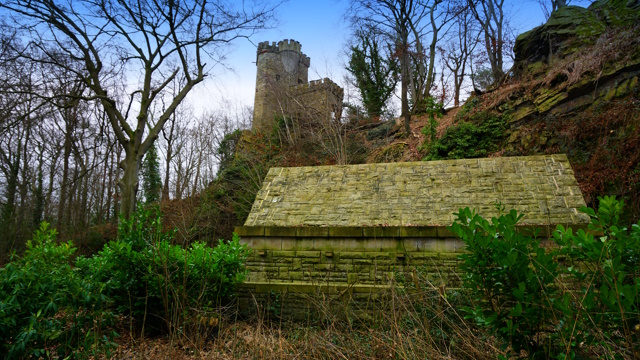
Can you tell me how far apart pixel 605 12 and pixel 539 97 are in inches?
174

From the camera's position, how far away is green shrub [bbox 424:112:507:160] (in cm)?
1559

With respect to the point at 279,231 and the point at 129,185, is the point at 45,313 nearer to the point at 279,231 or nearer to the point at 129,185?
the point at 279,231

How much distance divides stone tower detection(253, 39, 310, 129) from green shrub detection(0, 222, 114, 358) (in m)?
30.2

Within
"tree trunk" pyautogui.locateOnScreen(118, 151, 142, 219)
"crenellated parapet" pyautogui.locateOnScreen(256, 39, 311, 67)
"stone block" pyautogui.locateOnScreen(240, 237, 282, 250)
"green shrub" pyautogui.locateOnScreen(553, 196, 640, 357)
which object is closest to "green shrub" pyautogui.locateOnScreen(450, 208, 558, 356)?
"green shrub" pyautogui.locateOnScreen(553, 196, 640, 357)

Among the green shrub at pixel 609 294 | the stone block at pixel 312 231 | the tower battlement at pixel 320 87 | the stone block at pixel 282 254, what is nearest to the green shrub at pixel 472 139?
the stone block at pixel 312 231

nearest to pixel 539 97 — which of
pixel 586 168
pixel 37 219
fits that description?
pixel 586 168

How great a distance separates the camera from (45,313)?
4590 mm

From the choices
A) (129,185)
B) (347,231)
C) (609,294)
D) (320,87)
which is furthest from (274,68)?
(609,294)

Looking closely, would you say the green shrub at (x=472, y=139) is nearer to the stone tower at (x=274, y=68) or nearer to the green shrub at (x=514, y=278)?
the green shrub at (x=514, y=278)

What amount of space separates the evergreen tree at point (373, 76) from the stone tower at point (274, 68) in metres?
7.98

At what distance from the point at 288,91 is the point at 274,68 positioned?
11592mm

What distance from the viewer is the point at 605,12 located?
1560 cm

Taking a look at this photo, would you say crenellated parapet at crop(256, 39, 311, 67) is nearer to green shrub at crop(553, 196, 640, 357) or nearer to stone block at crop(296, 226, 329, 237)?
stone block at crop(296, 226, 329, 237)

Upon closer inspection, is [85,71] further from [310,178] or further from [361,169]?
[361,169]
